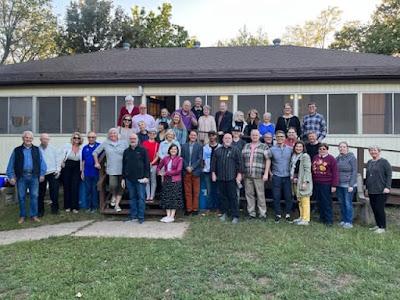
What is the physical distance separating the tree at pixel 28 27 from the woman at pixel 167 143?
24376 millimetres

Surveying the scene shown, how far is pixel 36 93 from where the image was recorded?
11102 mm

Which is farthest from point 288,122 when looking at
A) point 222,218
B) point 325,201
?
point 222,218

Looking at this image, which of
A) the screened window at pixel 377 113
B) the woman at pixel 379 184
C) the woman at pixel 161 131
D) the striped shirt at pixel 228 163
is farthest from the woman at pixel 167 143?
the screened window at pixel 377 113

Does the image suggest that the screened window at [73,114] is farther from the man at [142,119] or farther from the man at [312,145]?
the man at [312,145]

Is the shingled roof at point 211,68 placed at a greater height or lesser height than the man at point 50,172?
greater

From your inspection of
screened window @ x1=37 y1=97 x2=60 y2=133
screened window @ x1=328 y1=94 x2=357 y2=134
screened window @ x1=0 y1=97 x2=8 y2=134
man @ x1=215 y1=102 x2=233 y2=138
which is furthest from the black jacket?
screened window @ x1=0 y1=97 x2=8 y2=134

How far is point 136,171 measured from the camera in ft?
22.0

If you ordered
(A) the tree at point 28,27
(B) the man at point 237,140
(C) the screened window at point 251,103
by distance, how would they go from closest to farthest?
1. (B) the man at point 237,140
2. (C) the screened window at point 251,103
3. (A) the tree at point 28,27

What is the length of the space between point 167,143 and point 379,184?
143 inches

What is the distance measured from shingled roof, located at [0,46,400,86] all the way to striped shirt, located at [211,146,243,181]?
4.01 metres

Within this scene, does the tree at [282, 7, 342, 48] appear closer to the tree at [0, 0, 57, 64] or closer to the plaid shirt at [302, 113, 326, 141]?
the tree at [0, 0, 57, 64]

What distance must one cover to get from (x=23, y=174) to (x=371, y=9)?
28.4 m

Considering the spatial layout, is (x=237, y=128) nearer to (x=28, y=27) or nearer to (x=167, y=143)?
(x=167, y=143)

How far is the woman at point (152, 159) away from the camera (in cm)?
718
